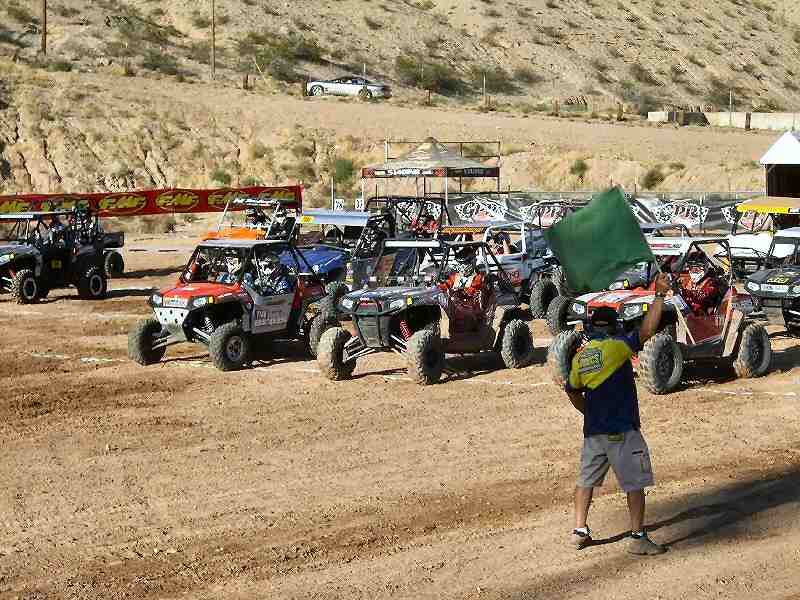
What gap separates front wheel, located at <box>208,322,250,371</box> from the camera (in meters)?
15.9

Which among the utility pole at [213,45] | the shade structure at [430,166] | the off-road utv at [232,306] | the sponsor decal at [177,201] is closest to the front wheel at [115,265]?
the sponsor decal at [177,201]

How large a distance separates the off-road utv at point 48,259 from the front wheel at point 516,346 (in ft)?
37.0

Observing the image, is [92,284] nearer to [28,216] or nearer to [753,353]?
[28,216]

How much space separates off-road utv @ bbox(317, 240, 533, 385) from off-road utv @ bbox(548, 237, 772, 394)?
4.01ft

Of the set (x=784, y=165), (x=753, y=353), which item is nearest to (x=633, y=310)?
(x=753, y=353)

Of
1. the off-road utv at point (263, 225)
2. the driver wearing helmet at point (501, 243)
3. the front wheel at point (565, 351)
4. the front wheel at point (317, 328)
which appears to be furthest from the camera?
the off-road utv at point (263, 225)

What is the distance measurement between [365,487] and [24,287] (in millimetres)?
14817

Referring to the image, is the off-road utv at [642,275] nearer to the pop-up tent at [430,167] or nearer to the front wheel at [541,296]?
the front wheel at [541,296]

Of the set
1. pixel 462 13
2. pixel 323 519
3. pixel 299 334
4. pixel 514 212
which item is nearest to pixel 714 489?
pixel 323 519

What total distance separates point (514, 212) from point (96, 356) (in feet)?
72.4

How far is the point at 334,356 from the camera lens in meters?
15.3

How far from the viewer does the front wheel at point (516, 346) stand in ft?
52.3

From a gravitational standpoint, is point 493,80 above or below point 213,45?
below

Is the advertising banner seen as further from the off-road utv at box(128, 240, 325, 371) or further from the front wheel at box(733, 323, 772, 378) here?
the front wheel at box(733, 323, 772, 378)
